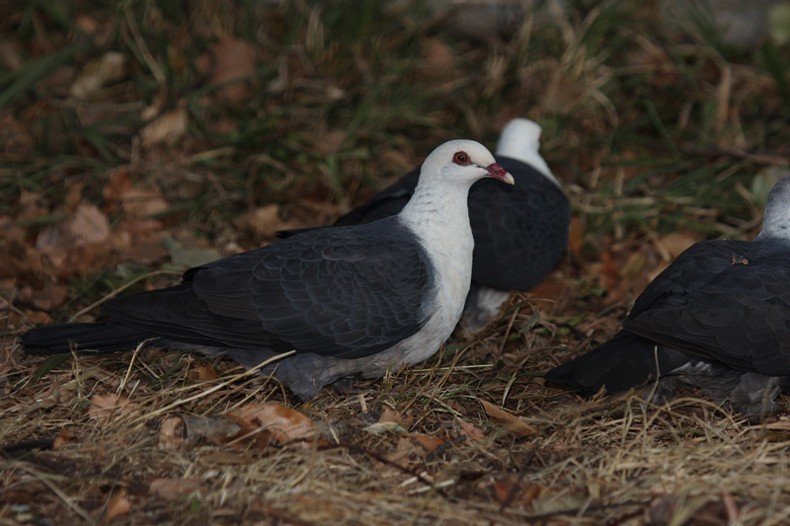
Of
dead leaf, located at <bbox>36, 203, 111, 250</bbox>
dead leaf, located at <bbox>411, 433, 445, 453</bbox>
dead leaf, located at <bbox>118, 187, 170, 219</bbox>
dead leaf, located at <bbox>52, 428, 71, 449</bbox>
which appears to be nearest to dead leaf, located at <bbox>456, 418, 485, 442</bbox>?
dead leaf, located at <bbox>411, 433, 445, 453</bbox>

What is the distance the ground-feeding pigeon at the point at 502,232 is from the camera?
190 inches

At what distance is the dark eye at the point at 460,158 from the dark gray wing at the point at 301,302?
1.50ft

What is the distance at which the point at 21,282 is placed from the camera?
195 inches

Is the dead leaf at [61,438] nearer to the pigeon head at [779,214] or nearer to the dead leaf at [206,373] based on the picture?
the dead leaf at [206,373]

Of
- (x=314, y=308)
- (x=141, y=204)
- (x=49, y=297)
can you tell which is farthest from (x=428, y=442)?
(x=141, y=204)

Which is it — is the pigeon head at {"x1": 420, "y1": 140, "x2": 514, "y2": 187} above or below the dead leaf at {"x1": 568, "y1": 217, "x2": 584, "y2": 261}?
above

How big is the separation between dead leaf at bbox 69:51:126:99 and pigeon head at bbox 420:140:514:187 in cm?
294

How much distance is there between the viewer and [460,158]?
4215 mm

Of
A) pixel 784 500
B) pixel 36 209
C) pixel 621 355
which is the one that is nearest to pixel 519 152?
pixel 621 355

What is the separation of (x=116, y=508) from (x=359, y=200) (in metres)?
3.15

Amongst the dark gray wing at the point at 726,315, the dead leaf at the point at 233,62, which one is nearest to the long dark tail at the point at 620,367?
the dark gray wing at the point at 726,315

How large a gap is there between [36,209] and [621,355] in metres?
3.20

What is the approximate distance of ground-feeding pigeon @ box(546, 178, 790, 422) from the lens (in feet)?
12.2

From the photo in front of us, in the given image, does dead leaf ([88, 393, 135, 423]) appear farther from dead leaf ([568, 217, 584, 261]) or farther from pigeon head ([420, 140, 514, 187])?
dead leaf ([568, 217, 584, 261])
